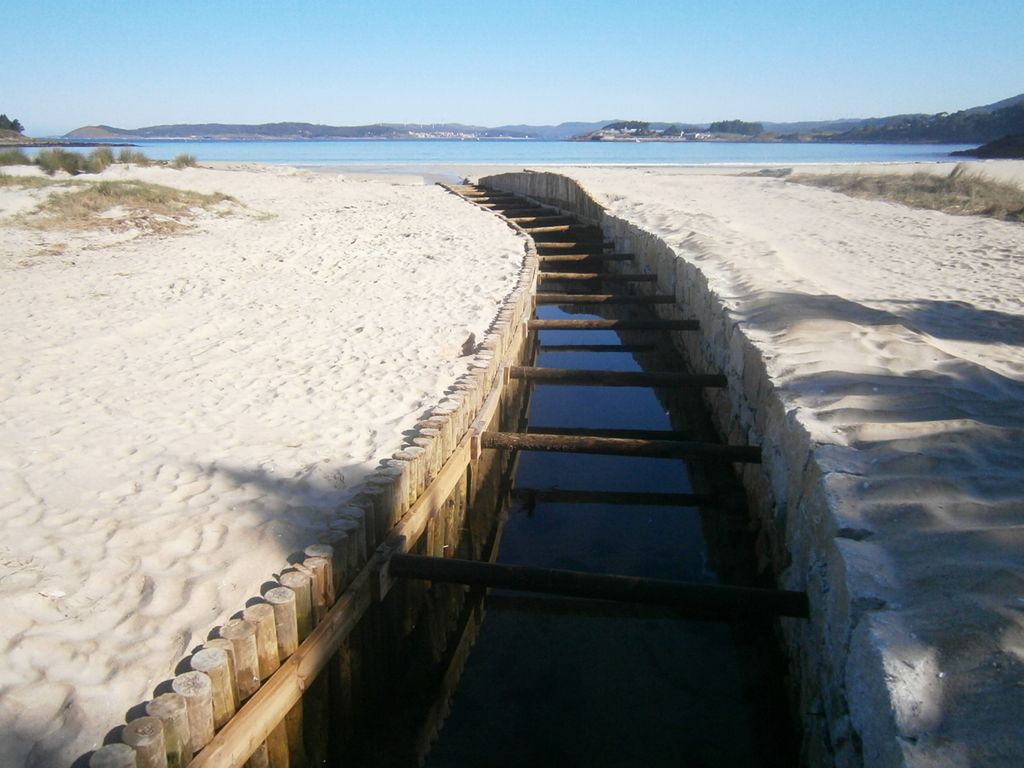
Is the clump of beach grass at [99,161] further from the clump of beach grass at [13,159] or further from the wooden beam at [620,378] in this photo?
the wooden beam at [620,378]

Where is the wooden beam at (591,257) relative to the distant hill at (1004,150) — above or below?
below

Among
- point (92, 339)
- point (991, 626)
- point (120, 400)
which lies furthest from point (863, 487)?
point (92, 339)

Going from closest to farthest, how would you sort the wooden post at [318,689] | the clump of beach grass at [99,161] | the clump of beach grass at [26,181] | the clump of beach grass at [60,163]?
the wooden post at [318,689], the clump of beach grass at [26,181], the clump of beach grass at [60,163], the clump of beach grass at [99,161]

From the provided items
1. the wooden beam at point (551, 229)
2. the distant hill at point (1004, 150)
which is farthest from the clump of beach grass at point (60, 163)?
the distant hill at point (1004, 150)

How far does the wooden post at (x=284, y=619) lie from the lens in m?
2.42

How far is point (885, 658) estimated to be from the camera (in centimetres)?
200

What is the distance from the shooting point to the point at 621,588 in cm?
312

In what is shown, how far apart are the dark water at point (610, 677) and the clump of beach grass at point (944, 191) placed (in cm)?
1254

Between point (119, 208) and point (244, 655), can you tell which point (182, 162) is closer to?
point (119, 208)

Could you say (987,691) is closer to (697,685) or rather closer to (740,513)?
(697,685)

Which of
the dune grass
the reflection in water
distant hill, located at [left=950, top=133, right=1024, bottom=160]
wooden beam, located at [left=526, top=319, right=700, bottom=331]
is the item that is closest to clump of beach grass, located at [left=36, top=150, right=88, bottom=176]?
the dune grass

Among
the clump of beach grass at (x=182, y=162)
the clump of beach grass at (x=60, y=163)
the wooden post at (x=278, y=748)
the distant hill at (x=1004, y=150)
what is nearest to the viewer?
the wooden post at (x=278, y=748)

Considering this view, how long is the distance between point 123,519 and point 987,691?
3.45 meters

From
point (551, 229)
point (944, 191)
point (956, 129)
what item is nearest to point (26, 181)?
point (551, 229)
